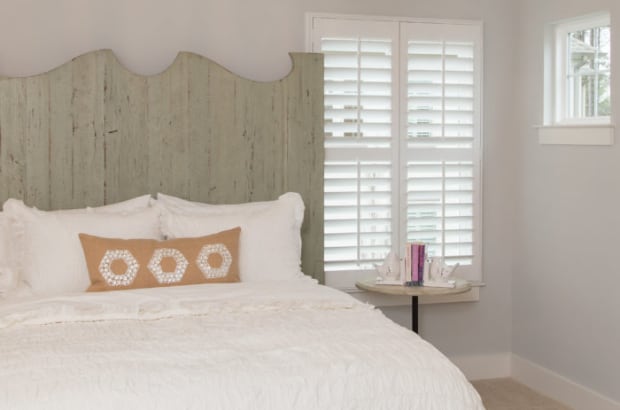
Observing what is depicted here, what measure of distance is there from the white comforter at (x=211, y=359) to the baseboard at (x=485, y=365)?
174cm

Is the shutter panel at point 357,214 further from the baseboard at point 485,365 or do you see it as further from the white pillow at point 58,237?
the white pillow at point 58,237

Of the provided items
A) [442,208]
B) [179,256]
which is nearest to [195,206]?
[179,256]

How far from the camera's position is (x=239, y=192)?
4102mm

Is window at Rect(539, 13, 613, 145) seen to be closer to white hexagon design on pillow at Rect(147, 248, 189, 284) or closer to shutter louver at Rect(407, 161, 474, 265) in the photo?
shutter louver at Rect(407, 161, 474, 265)

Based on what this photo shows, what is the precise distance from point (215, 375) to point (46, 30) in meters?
2.22

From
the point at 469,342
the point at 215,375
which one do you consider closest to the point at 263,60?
the point at 469,342

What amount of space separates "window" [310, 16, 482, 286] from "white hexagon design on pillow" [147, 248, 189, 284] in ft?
3.49

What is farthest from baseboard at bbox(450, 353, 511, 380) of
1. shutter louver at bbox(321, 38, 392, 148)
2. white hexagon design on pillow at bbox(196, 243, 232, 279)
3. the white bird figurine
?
white hexagon design on pillow at bbox(196, 243, 232, 279)

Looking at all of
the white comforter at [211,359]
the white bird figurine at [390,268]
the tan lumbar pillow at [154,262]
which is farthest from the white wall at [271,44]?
the white comforter at [211,359]

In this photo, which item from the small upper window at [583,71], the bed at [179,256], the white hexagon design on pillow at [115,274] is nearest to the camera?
the bed at [179,256]

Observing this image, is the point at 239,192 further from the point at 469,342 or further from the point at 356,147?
the point at 469,342

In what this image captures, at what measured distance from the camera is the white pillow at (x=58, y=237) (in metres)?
3.39

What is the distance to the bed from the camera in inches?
94.5

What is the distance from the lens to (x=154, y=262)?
3391 millimetres
